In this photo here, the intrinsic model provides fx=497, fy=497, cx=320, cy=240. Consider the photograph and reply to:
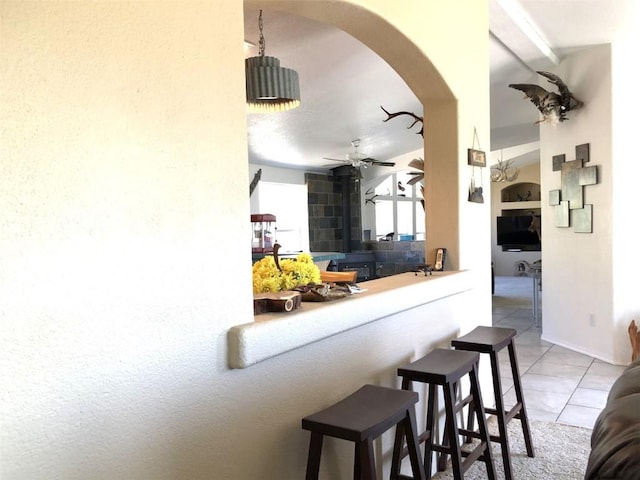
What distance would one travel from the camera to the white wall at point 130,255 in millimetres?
997

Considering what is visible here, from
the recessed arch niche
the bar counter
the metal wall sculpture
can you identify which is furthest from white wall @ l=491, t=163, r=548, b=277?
the bar counter

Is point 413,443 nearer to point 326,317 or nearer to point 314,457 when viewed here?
point 314,457

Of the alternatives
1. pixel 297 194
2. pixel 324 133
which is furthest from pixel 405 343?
pixel 297 194

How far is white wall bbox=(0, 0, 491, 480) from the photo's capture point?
1.00m

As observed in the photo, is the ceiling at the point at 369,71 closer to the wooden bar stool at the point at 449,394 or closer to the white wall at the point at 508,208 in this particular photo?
the wooden bar stool at the point at 449,394

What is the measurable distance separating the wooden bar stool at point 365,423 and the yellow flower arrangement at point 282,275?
516 millimetres

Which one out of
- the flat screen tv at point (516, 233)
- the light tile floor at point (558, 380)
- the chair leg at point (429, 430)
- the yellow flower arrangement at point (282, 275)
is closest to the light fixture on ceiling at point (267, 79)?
the yellow flower arrangement at point (282, 275)

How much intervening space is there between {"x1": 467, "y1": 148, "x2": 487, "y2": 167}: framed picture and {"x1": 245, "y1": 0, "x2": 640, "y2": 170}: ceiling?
1238mm

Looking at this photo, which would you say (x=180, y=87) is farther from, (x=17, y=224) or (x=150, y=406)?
(x=150, y=406)

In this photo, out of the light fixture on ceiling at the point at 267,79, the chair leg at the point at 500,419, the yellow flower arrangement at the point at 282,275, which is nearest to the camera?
the yellow flower arrangement at the point at 282,275

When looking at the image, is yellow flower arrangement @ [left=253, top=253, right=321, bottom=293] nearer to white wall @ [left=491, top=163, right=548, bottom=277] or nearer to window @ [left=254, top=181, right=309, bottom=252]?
window @ [left=254, top=181, right=309, bottom=252]

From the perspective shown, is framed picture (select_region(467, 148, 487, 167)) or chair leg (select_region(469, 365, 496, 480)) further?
framed picture (select_region(467, 148, 487, 167))

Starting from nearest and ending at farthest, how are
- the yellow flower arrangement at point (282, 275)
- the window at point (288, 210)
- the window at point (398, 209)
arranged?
1. the yellow flower arrangement at point (282, 275)
2. the window at point (288, 210)
3. the window at point (398, 209)

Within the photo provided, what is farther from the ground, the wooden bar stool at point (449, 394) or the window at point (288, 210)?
the window at point (288, 210)
